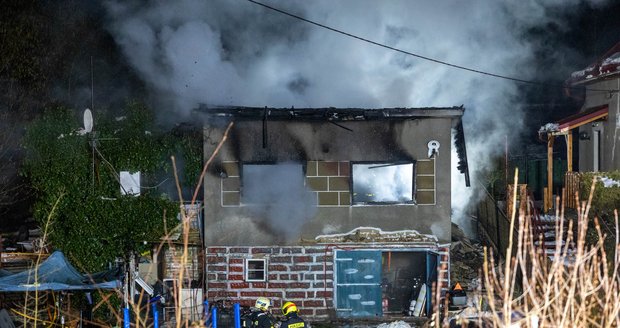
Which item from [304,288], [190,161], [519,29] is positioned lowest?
[304,288]

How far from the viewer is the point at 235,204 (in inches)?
674

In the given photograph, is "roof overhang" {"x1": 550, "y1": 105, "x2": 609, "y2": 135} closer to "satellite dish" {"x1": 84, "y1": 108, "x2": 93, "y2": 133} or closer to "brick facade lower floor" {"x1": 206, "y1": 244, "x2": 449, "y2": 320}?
"brick facade lower floor" {"x1": 206, "y1": 244, "x2": 449, "y2": 320}

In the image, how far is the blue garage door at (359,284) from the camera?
16.8 m

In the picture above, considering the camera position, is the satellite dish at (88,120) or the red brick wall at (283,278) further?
the red brick wall at (283,278)

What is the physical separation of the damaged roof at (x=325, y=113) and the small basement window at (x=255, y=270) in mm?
3525

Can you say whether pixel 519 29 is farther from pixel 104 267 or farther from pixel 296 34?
pixel 104 267

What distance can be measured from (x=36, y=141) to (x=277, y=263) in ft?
21.7

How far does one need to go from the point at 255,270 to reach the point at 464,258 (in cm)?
657

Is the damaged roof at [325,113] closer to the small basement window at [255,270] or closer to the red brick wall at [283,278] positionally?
the red brick wall at [283,278]

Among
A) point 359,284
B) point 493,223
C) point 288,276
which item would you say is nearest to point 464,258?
point 493,223

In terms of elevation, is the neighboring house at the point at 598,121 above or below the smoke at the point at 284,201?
above

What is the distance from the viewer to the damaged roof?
53.8 ft

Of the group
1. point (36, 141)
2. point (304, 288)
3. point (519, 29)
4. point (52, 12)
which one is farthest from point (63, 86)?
point (519, 29)

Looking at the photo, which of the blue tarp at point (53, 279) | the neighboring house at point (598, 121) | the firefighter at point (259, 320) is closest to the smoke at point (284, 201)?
the firefighter at point (259, 320)
